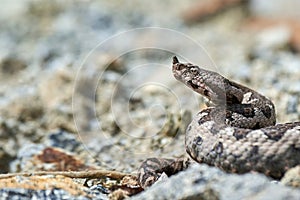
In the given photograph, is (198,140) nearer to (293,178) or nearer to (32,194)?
(293,178)

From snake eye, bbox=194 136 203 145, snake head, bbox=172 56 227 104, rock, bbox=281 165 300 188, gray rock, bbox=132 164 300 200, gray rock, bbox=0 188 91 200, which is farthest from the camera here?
snake head, bbox=172 56 227 104

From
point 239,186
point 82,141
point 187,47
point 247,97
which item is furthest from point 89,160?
point 187,47

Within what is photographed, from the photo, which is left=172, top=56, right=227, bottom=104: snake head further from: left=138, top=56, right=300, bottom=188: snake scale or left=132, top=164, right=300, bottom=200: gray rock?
left=132, top=164, right=300, bottom=200: gray rock

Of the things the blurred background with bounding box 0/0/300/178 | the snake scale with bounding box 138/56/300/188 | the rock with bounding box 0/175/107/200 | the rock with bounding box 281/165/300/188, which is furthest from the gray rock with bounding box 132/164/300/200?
the blurred background with bounding box 0/0/300/178

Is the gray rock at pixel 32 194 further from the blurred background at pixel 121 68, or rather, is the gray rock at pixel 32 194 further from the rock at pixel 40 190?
the blurred background at pixel 121 68

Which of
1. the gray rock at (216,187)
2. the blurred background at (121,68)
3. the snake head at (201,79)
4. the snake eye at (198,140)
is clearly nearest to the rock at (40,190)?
the gray rock at (216,187)

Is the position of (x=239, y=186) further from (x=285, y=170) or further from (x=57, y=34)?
(x=57, y=34)
